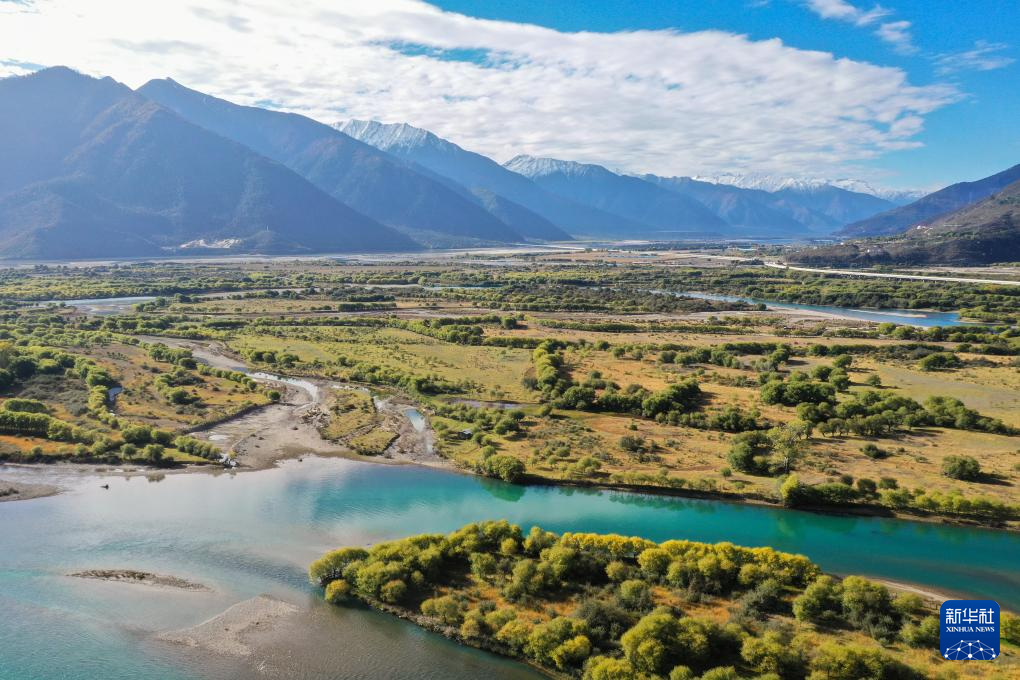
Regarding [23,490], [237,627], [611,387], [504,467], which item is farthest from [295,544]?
[611,387]

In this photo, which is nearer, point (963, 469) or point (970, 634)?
point (970, 634)

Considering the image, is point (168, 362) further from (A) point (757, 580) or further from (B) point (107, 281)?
(B) point (107, 281)

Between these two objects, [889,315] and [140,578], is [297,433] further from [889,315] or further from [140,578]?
[889,315]

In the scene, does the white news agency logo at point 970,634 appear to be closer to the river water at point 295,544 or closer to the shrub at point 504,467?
the river water at point 295,544

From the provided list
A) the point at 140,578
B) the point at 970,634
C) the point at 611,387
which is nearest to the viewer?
the point at 970,634

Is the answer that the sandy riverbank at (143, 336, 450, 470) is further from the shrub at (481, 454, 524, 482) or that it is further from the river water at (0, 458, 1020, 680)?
the shrub at (481, 454, 524, 482)

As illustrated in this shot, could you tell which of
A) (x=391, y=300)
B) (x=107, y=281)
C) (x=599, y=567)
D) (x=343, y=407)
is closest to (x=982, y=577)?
(x=599, y=567)
